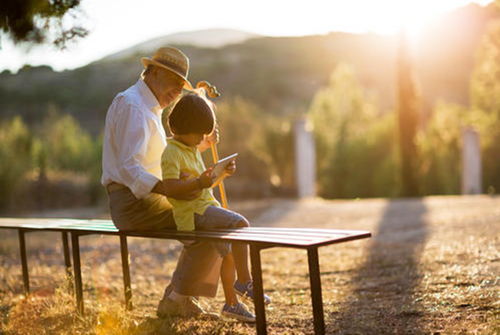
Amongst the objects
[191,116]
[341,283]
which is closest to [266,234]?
[191,116]

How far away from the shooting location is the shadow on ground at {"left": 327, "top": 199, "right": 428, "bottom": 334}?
3510 millimetres

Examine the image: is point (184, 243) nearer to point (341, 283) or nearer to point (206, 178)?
point (206, 178)

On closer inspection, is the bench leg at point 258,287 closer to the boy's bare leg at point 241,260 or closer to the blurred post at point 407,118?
the boy's bare leg at point 241,260

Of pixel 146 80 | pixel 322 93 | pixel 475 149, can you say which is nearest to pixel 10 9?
pixel 146 80

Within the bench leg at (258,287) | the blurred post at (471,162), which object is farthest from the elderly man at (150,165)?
the blurred post at (471,162)

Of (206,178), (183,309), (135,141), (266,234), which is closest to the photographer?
(266,234)

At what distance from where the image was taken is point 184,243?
367 cm

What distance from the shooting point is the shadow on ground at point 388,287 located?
11.5 feet

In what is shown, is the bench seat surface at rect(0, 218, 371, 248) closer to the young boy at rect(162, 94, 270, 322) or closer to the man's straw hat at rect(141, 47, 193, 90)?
the young boy at rect(162, 94, 270, 322)

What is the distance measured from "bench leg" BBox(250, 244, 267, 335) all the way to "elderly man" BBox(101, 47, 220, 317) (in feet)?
2.05

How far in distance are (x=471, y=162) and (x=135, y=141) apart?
12.1 m

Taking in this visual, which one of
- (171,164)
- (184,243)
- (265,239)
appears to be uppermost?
(171,164)

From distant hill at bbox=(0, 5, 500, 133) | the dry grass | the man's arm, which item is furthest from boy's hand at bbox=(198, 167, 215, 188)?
distant hill at bbox=(0, 5, 500, 133)

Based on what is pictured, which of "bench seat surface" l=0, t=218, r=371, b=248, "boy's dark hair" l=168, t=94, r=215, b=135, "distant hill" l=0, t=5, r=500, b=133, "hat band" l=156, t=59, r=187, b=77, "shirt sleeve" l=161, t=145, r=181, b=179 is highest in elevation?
"distant hill" l=0, t=5, r=500, b=133
